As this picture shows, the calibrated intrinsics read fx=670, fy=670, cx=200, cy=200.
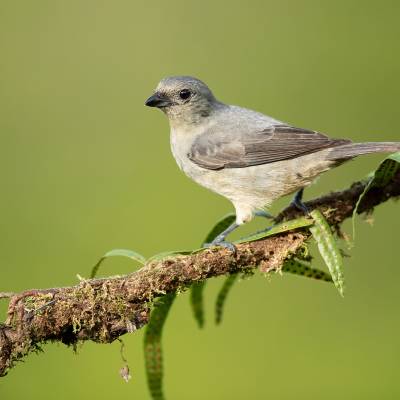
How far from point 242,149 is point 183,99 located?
0.59 meters

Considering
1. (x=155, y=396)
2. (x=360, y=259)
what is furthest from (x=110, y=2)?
(x=155, y=396)

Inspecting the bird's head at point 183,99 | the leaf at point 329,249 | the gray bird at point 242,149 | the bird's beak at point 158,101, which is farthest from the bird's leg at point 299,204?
the bird's beak at point 158,101

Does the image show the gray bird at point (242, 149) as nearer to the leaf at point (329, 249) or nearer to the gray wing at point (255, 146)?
the gray wing at point (255, 146)

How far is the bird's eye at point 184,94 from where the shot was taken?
4.31 metres

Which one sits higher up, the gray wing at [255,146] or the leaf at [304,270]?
the gray wing at [255,146]

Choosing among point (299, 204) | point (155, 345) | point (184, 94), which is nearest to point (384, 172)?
point (299, 204)

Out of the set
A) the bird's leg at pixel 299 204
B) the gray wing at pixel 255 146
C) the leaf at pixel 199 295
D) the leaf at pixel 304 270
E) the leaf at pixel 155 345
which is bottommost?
the leaf at pixel 155 345

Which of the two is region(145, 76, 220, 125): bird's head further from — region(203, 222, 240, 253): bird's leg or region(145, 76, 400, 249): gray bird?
region(203, 222, 240, 253): bird's leg

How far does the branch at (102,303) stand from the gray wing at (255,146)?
132 centimetres

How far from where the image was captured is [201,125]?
14.6 ft

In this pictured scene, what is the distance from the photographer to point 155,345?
246 cm

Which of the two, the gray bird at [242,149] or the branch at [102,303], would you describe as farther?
the gray bird at [242,149]

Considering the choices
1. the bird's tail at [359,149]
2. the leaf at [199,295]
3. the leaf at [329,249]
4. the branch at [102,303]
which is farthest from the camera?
the bird's tail at [359,149]

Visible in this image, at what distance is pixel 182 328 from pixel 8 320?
10.3 ft
